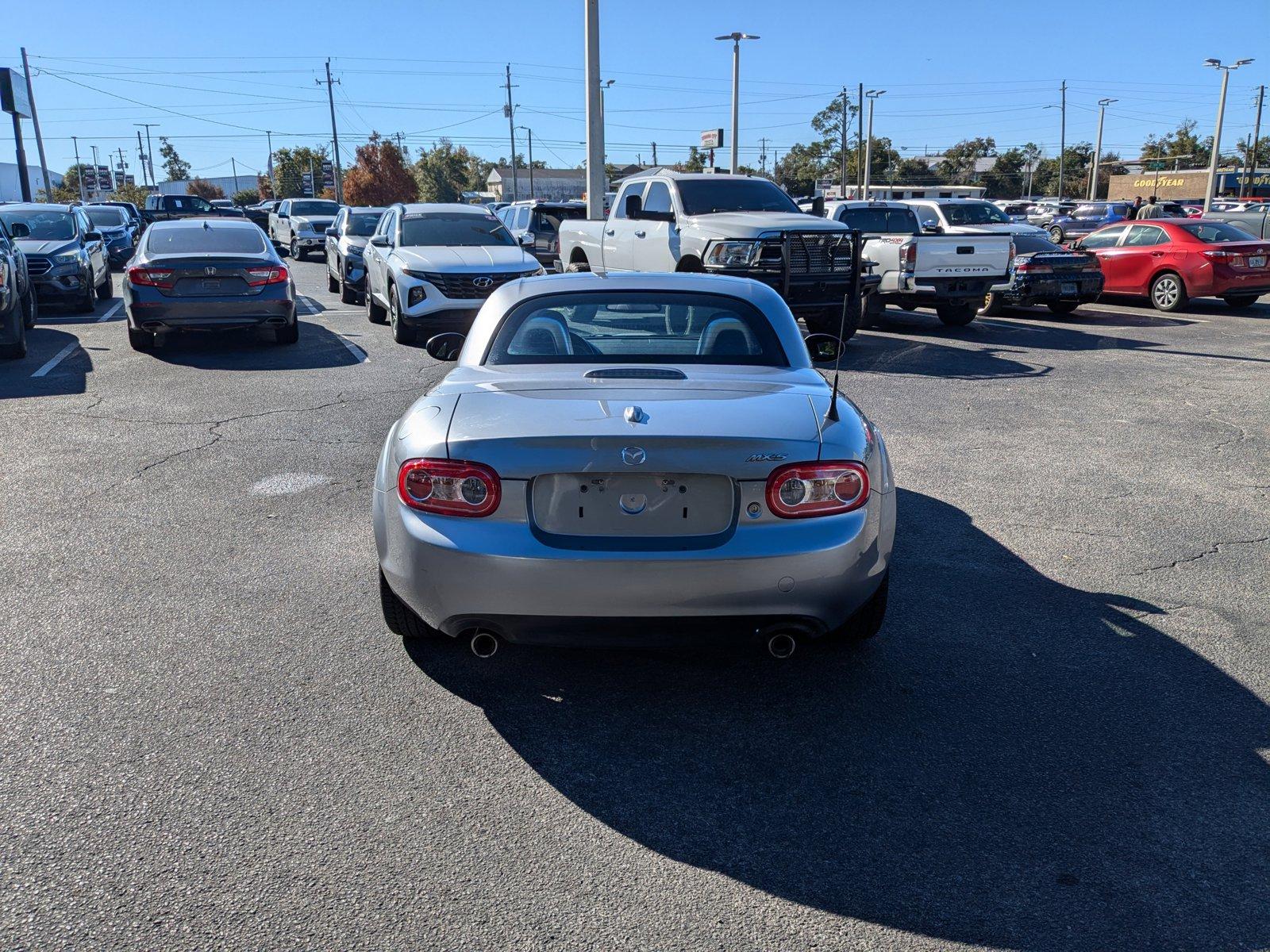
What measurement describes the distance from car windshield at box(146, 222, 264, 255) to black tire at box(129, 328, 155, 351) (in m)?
0.96

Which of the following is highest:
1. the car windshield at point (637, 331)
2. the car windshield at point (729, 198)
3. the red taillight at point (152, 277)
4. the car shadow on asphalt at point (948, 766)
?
the car windshield at point (729, 198)

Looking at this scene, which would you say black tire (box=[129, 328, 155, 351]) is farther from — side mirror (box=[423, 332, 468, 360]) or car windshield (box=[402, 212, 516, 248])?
side mirror (box=[423, 332, 468, 360])

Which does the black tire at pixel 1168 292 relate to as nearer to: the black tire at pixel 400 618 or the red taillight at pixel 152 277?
the red taillight at pixel 152 277

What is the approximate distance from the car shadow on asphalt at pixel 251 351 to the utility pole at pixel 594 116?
6.41 meters

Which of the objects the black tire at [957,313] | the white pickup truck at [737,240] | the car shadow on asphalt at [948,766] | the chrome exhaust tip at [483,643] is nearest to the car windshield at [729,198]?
the white pickup truck at [737,240]

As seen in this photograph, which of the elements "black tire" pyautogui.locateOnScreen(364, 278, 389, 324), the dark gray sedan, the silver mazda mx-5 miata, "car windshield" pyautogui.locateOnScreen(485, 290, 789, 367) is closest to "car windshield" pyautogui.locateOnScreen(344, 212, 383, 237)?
"black tire" pyautogui.locateOnScreen(364, 278, 389, 324)

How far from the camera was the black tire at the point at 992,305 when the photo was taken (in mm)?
17391

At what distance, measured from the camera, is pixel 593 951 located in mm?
2646

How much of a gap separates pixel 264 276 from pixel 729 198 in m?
5.98

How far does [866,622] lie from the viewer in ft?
13.9

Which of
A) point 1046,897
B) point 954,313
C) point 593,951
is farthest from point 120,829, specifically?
point 954,313

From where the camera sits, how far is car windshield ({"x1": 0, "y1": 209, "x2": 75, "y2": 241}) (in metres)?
17.2

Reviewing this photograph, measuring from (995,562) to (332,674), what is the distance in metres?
3.37

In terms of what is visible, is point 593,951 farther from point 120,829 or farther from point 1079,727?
point 1079,727
